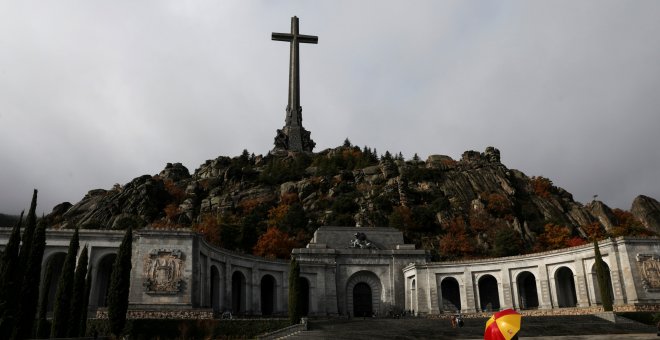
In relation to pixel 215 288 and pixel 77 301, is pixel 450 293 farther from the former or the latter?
pixel 77 301

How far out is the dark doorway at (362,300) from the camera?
4591 cm

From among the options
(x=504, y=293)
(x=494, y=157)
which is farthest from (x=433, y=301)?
(x=494, y=157)

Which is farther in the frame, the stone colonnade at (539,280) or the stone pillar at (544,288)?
the stone pillar at (544,288)

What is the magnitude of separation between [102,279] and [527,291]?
34.6m

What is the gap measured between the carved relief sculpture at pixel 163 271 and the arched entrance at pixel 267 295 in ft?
43.6

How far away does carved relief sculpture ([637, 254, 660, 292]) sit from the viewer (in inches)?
1347

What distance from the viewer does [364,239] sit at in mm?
49094

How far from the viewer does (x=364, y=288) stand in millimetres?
47000

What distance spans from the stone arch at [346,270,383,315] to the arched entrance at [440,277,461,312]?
5768 millimetres

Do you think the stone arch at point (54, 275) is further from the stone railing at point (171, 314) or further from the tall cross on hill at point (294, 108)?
the tall cross on hill at point (294, 108)

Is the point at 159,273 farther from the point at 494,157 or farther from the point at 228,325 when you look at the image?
the point at 494,157

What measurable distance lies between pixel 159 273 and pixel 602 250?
31.2 meters

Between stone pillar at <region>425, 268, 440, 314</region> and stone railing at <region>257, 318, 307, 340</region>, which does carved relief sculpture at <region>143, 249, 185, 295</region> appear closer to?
stone railing at <region>257, 318, 307, 340</region>

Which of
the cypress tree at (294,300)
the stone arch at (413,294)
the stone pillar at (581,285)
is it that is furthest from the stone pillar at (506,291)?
the cypress tree at (294,300)
